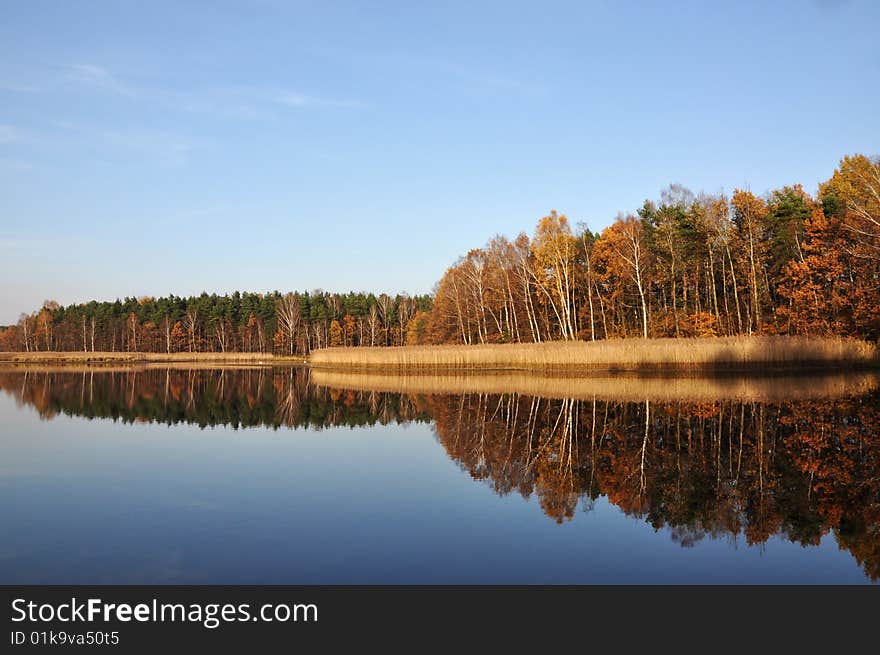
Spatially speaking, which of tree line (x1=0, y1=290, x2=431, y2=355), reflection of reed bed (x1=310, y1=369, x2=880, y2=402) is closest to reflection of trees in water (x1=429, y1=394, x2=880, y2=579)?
reflection of reed bed (x1=310, y1=369, x2=880, y2=402)

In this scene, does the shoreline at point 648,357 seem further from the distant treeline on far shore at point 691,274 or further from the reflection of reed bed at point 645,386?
the distant treeline on far shore at point 691,274

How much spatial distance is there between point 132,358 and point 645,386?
8455 cm

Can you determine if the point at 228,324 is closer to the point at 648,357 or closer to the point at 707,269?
the point at 707,269

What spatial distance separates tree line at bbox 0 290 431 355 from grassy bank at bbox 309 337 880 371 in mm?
55202

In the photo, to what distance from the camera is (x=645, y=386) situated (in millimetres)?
27562

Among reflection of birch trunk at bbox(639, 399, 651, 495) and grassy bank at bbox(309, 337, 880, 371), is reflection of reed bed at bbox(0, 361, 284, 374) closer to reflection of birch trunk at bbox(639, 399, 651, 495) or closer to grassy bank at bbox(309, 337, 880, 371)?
grassy bank at bbox(309, 337, 880, 371)

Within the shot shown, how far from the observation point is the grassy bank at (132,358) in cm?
8625

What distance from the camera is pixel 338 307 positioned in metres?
106

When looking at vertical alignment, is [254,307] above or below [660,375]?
above

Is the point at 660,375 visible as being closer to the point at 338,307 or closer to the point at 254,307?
the point at 338,307

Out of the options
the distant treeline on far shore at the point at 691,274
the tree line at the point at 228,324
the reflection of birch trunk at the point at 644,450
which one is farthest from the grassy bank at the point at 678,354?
the tree line at the point at 228,324
